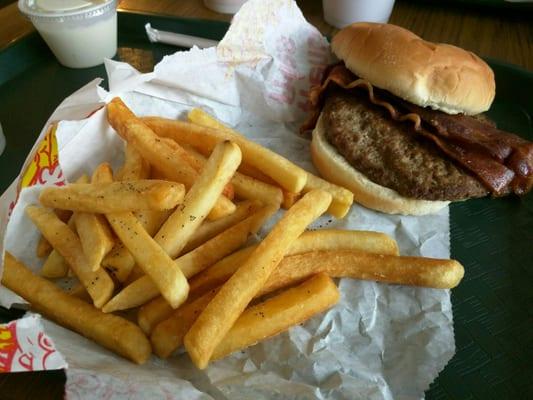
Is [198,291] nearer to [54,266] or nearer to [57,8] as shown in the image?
[54,266]

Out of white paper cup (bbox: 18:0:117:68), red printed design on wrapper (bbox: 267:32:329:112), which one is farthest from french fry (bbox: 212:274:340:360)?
white paper cup (bbox: 18:0:117:68)

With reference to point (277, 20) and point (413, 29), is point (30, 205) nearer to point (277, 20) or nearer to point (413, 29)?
point (277, 20)

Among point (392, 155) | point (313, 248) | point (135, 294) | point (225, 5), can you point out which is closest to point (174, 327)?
point (135, 294)

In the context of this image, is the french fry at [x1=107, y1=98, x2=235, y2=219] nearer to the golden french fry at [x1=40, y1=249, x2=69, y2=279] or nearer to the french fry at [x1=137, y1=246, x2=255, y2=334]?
the french fry at [x1=137, y1=246, x2=255, y2=334]

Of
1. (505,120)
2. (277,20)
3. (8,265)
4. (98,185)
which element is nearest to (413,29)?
(505,120)

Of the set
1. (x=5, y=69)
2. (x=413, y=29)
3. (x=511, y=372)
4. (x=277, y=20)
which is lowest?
(x=511, y=372)
